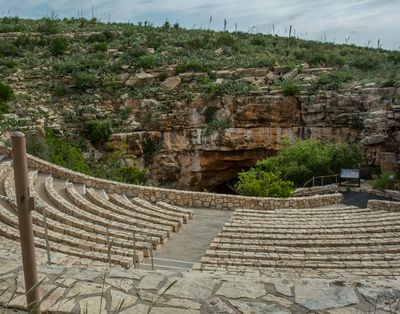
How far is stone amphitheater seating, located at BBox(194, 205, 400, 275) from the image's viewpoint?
28.9ft

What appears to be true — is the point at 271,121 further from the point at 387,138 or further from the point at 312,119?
the point at 387,138

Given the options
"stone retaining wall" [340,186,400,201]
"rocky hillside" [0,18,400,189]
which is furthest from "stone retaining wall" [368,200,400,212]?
"rocky hillside" [0,18,400,189]

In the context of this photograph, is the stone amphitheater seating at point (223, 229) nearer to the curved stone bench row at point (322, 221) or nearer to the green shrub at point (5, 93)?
the curved stone bench row at point (322, 221)

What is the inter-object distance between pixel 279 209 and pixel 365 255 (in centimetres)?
602

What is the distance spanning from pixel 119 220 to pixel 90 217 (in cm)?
82

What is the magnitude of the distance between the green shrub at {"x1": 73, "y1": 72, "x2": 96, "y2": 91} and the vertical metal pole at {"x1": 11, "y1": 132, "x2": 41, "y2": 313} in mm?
26834

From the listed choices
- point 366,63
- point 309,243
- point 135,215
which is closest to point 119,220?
point 135,215

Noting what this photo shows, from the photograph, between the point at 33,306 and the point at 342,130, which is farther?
the point at 342,130

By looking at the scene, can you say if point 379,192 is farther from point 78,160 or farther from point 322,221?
point 78,160

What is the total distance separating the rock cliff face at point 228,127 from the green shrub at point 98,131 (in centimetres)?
78

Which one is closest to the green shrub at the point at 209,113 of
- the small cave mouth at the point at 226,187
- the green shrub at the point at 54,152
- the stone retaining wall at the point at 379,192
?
the small cave mouth at the point at 226,187

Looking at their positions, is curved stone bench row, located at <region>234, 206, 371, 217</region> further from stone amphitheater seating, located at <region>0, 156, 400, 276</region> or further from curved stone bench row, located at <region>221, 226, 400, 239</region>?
curved stone bench row, located at <region>221, 226, 400, 239</region>

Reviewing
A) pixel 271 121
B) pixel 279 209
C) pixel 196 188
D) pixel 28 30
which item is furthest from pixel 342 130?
pixel 28 30

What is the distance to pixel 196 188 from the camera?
29.2 metres
